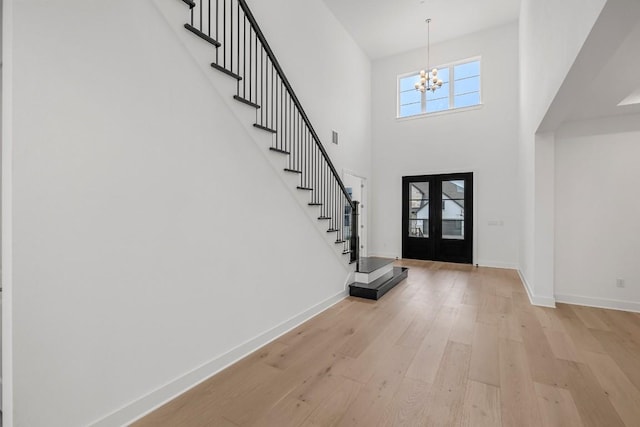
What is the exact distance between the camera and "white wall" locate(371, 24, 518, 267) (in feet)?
22.3

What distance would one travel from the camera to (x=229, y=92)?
99.4 inches

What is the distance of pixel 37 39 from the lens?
1480 millimetres

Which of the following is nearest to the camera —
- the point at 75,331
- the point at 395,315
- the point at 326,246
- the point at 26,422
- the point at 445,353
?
the point at 26,422

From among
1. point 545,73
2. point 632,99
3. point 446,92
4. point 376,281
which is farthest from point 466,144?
point 376,281

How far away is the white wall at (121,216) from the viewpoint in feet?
4.83

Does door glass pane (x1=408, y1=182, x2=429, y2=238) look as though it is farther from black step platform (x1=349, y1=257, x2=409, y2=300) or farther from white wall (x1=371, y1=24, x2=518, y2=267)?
black step platform (x1=349, y1=257, x2=409, y2=300)

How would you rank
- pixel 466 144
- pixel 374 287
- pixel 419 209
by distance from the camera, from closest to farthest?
pixel 374 287
pixel 466 144
pixel 419 209

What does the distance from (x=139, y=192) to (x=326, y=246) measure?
255cm

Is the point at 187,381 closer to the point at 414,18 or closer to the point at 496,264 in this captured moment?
the point at 496,264

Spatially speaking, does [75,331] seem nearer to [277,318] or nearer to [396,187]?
[277,318]

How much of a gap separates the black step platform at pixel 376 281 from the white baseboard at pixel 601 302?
2333mm

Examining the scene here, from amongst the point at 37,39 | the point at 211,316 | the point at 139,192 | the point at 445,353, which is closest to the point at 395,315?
the point at 445,353

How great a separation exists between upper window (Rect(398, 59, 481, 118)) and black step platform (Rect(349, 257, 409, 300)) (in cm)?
460

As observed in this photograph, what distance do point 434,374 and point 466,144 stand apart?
20.8 feet
